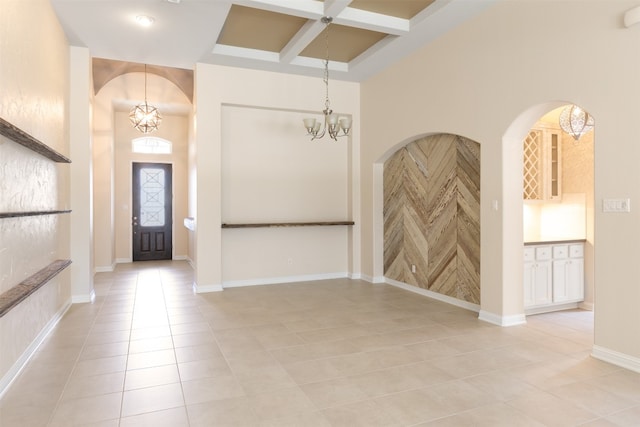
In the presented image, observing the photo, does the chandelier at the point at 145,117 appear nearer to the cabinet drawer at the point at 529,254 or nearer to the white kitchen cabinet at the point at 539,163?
the white kitchen cabinet at the point at 539,163

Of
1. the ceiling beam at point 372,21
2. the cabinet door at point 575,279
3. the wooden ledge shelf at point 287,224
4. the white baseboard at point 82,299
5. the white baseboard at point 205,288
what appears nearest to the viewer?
the ceiling beam at point 372,21

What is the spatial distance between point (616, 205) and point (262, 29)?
170 inches

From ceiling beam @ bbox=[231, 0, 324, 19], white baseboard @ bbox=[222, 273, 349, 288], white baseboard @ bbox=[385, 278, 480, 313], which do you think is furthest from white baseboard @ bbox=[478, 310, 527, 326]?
ceiling beam @ bbox=[231, 0, 324, 19]

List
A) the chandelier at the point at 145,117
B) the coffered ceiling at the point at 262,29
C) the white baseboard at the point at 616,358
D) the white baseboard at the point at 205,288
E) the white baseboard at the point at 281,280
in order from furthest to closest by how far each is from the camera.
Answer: the chandelier at the point at 145,117 → the white baseboard at the point at 281,280 → the white baseboard at the point at 205,288 → the coffered ceiling at the point at 262,29 → the white baseboard at the point at 616,358

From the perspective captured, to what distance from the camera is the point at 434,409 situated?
2.54 metres

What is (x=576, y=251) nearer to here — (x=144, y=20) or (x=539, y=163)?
(x=539, y=163)

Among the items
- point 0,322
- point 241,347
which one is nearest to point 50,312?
point 0,322

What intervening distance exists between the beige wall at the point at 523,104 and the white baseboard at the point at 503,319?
0.07 feet

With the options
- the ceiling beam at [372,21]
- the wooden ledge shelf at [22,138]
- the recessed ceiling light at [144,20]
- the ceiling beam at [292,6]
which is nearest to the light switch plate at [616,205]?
the ceiling beam at [372,21]

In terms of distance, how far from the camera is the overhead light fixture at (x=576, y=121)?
4.45m

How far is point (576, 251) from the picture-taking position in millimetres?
5027

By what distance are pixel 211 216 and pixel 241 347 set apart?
2.77 m

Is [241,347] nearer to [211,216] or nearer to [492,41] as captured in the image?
[211,216]

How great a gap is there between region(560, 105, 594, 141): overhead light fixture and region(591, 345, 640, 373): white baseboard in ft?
7.94
